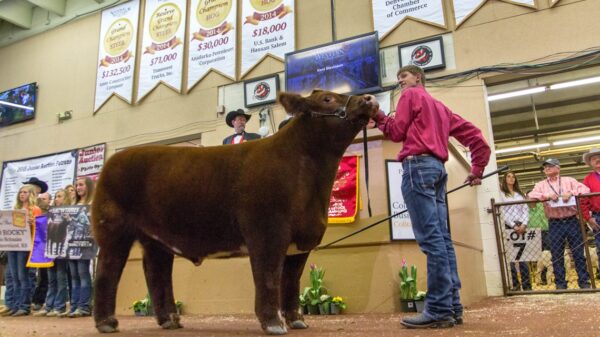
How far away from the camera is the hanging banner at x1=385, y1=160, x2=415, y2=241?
15.0ft

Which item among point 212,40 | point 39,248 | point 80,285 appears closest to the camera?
point 80,285

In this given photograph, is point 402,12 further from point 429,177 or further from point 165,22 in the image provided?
point 429,177

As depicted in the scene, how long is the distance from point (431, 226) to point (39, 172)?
37.2ft

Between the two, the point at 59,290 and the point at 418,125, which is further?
the point at 59,290

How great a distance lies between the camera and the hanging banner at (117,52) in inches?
444

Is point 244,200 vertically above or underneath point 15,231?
underneath

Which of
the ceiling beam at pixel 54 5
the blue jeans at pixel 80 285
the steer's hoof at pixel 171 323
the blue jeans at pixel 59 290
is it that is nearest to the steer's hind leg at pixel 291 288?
the steer's hoof at pixel 171 323

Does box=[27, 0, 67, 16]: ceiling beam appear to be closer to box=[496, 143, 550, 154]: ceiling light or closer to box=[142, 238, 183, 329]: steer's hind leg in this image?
box=[142, 238, 183, 329]: steer's hind leg

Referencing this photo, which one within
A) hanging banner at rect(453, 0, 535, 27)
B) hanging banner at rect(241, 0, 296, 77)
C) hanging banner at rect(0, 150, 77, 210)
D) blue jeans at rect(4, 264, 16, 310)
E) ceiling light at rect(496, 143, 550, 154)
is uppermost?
hanging banner at rect(241, 0, 296, 77)

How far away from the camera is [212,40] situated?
34.4 ft

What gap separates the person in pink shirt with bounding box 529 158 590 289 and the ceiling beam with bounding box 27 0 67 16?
1273 cm

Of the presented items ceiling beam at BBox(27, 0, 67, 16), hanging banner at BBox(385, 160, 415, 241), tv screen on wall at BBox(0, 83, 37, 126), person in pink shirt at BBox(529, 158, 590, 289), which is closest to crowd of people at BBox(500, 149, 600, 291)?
person in pink shirt at BBox(529, 158, 590, 289)

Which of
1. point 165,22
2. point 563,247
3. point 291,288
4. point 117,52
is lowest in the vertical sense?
point 291,288

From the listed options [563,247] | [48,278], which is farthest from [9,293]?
[563,247]
